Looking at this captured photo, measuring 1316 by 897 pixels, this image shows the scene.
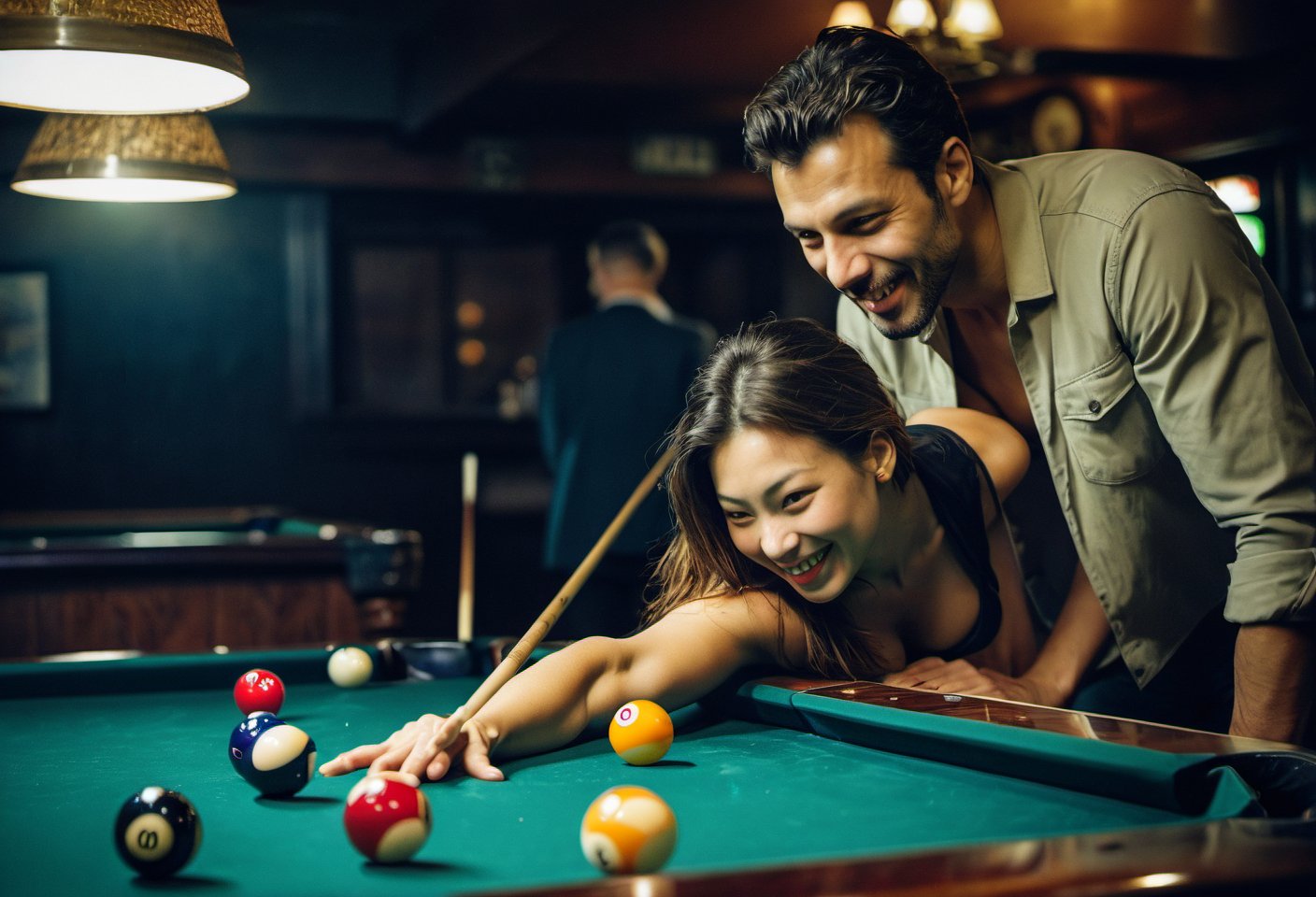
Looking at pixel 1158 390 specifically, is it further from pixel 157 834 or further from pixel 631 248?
pixel 631 248

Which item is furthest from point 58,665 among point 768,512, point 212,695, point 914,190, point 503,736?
point 914,190

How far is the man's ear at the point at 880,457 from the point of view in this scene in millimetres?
1791

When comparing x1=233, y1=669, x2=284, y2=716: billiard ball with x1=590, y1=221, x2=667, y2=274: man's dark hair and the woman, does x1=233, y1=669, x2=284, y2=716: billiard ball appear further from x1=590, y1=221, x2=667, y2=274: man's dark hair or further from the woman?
x1=590, y1=221, x2=667, y2=274: man's dark hair

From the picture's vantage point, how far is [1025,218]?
194 cm

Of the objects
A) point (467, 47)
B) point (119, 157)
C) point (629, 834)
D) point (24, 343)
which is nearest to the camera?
point (629, 834)

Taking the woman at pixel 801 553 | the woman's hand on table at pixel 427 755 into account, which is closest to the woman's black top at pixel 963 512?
the woman at pixel 801 553

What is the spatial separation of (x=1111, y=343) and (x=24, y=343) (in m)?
5.82

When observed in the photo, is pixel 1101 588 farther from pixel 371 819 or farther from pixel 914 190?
pixel 371 819

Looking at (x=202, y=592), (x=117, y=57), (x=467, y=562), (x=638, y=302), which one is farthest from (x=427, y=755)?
(x=638, y=302)

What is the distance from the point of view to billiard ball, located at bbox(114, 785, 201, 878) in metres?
1.02

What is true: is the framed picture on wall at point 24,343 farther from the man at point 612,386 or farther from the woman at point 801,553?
the woman at point 801,553

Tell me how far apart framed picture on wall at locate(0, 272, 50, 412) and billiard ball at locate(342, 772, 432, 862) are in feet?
19.6

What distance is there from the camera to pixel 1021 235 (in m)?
1.94

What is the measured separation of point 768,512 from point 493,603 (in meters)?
5.26
